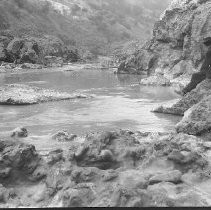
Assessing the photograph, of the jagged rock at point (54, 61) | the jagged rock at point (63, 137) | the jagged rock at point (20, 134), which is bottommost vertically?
the jagged rock at point (54, 61)

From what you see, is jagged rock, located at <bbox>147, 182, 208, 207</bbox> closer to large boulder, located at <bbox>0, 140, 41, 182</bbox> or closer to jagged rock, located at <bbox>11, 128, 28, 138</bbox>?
large boulder, located at <bbox>0, 140, 41, 182</bbox>

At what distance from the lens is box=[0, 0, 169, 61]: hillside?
62.8 meters

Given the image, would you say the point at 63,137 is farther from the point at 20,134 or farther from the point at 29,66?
the point at 29,66

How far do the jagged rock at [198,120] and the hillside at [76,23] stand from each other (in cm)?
3992

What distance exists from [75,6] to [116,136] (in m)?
79.2

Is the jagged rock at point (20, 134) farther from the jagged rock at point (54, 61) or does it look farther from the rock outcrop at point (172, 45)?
the jagged rock at point (54, 61)

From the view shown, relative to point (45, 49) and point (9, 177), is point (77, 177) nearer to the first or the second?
point (9, 177)

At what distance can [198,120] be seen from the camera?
444 inches

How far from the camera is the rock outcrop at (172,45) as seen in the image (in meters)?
27.3

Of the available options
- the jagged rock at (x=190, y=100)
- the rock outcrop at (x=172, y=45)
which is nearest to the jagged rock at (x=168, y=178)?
the jagged rock at (x=190, y=100)

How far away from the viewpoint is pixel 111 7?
4038 inches

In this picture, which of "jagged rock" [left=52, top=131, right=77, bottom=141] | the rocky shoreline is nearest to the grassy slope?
"jagged rock" [left=52, top=131, right=77, bottom=141]

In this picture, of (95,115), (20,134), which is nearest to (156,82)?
(95,115)

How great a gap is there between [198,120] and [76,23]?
2771 inches
